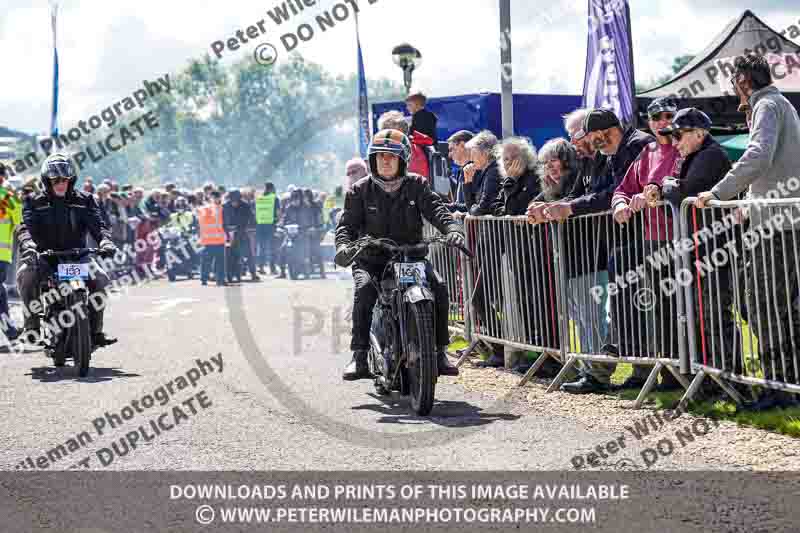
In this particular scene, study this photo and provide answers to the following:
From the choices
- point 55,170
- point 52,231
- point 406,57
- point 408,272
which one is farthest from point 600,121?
point 406,57

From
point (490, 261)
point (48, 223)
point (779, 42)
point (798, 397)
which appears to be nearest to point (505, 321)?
point (490, 261)

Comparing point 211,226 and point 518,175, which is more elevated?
point 518,175

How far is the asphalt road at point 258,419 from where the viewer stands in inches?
250

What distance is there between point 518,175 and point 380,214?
5.86 ft

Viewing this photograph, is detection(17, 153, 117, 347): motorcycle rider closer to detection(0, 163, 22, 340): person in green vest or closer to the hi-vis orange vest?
detection(0, 163, 22, 340): person in green vest

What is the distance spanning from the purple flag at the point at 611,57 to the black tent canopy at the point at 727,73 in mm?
4202

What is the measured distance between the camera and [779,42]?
17.1 metres

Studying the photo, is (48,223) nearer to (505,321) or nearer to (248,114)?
(505,321)

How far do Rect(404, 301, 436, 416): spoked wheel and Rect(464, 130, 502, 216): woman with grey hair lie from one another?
9.09 ft

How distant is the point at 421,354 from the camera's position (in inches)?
297

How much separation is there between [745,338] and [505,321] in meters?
2.69

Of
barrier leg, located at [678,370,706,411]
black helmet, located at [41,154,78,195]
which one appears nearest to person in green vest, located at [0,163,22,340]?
black helmet, located at [41,154,78,195]

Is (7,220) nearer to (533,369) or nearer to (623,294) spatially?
(533,369)

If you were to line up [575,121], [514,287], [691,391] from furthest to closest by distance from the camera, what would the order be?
[514,287] → [575,121] → [691,391]
